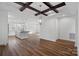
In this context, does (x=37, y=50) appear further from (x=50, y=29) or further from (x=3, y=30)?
(x=50, y=29)

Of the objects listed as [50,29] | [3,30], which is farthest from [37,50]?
[50,29]

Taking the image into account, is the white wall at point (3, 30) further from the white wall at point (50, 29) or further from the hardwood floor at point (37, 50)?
the white wall at point (50, 29)

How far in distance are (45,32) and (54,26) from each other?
100 cm

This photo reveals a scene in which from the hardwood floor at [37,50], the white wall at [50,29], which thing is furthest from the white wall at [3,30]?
the white wall at [50,29]

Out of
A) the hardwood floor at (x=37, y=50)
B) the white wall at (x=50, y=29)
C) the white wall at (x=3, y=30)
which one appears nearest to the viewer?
the hardwood floor at (x=37, y=50)

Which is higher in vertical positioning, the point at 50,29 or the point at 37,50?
the point at 50,29

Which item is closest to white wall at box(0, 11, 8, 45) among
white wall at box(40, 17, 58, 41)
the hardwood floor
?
the hardwood floor

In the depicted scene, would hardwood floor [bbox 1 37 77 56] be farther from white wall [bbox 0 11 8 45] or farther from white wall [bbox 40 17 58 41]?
white wall [bbox 40 17 58 41]

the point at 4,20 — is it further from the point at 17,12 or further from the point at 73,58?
the point at 73,58

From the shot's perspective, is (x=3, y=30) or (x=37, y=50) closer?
(x=37, y=50)

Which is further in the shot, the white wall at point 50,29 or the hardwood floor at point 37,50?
the white wall at point 50,29

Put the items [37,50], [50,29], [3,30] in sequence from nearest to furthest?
[37,50] < [3,30] < [50,29]

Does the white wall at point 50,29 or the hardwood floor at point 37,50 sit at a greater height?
the white wall at point 50,29

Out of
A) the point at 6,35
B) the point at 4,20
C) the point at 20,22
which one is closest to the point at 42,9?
the point at 20,22
